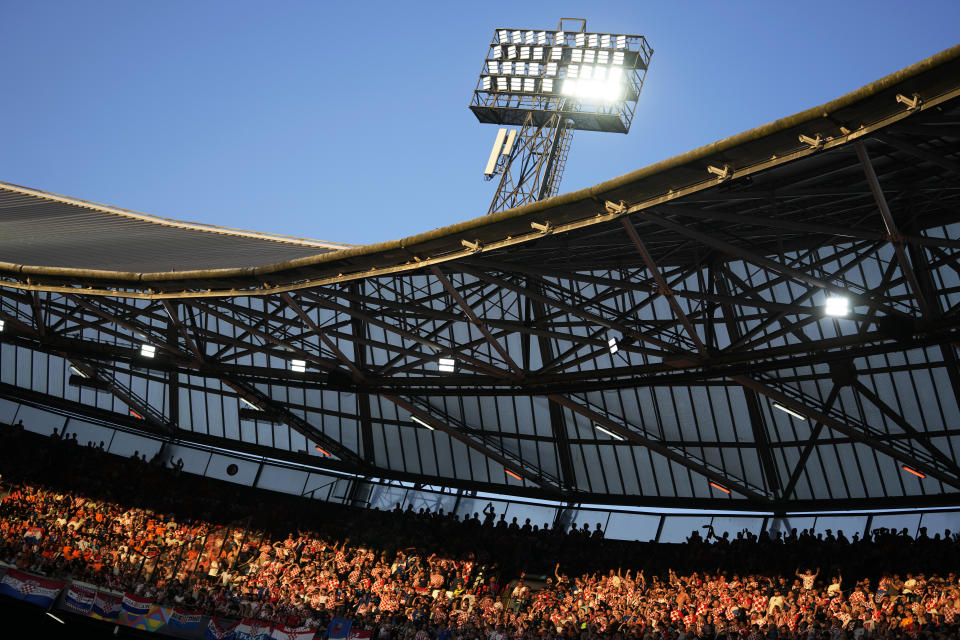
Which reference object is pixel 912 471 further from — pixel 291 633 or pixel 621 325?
pixel 291 633

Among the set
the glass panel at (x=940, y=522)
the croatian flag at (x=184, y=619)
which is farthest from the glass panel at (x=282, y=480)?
the glass panel at (x=940, y=522)

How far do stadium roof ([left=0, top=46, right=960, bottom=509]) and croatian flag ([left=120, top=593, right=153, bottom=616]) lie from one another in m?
8.15

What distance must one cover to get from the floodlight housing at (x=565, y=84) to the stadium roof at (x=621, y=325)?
39.4 feet

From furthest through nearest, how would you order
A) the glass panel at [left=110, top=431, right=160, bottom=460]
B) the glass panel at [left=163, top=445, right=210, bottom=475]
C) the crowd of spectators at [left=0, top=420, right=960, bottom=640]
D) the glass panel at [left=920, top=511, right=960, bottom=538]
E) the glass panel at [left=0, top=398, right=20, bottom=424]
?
1. the glass panel at [left=0, top=398, right=20, bottom=424]
2. the glass panel at [left=110, top=431, right=160, bottom=460]
3. the glass panel at [left=163, top=445, right=210, bottom=475]
4. the glass panel at [left=920, top=511, right=960, bottom=538]
5. the crowd of spectators at [left=0, top=420, right=960, bottom=640]

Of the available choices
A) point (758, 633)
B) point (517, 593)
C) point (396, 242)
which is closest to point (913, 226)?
point (758, 633)

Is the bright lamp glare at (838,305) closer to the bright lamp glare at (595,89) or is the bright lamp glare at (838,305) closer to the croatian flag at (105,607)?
the croatian flag at (105,607)

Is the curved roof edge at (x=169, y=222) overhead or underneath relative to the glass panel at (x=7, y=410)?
overhead

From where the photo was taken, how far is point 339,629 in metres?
24.0

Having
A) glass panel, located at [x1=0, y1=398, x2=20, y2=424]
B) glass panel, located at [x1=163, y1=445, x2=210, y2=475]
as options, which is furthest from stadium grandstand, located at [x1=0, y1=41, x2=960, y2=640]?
glass panel, located at [x1=0, y1=398, x2=20, y2=424]

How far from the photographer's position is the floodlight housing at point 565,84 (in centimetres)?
3962

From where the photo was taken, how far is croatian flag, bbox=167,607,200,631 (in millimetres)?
25781

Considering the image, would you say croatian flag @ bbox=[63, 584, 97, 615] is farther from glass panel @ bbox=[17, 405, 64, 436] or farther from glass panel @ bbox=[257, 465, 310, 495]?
glass panel @ bbox=[17, 405, 64, 436]

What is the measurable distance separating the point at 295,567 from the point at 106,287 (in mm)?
11984

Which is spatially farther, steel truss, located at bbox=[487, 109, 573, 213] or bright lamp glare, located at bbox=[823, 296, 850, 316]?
steel truss, located at bbox=[487, 109, 573, 213]
